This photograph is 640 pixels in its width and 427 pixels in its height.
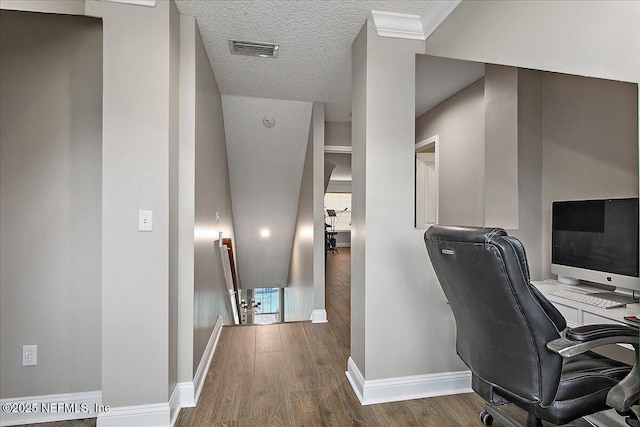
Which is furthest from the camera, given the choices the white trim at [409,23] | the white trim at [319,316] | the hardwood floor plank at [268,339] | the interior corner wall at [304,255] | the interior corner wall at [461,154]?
the interior corner wall at [304,255]

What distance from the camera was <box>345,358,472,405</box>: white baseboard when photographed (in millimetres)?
2033

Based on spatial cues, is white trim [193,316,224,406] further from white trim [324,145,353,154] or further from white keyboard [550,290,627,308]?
white trim [324,145,353,154]

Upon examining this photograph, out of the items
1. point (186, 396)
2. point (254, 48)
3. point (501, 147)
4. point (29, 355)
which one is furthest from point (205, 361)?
point (501, 147)

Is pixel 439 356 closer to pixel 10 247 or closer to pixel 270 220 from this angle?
pixel 10 247

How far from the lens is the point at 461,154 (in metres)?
3.31

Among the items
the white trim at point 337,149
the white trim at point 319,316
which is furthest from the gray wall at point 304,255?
the white trim at point 319,316

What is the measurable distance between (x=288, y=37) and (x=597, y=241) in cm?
246

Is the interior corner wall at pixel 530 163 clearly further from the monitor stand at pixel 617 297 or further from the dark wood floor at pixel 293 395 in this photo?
the dark wood floor at pixel 293 395

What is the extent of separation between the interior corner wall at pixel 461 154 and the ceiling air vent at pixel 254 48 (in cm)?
201

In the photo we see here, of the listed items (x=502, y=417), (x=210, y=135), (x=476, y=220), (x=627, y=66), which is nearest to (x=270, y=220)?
(x=210, y=135)

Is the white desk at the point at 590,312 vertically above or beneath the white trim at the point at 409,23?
beneath

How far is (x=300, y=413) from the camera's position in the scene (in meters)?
1.92

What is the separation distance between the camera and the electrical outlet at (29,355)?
1.90 m

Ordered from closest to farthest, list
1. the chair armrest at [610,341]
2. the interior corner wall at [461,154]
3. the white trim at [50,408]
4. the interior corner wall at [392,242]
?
the chair armrest at [610,341] < the white trim at [50,408] < the interior corner wall at [392,242] < the interior corner wall at [461,154]
